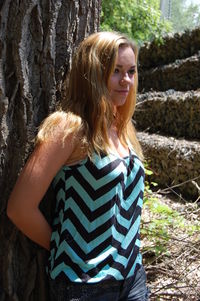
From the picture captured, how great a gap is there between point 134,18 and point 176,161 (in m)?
6.41

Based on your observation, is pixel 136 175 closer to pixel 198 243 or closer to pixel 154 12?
pixel 198 243

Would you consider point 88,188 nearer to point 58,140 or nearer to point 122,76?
point 58,140

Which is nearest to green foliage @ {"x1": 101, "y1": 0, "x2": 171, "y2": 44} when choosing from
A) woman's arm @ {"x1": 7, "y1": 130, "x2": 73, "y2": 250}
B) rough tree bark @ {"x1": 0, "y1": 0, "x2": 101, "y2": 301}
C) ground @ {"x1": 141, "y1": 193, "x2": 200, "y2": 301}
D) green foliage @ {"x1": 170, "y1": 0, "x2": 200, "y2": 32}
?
ground @ {"x1": 141, "y1": 193, "x2": 200, "y2": 301}

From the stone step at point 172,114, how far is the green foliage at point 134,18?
3.43 meters

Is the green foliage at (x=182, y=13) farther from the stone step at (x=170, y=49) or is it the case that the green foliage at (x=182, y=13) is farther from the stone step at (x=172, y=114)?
the stone step at (x=172, y=114)

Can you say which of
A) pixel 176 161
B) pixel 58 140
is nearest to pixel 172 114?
pixel 176 161

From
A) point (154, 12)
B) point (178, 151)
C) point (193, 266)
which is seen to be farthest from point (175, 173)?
point (154, 12)

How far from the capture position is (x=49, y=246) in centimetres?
186

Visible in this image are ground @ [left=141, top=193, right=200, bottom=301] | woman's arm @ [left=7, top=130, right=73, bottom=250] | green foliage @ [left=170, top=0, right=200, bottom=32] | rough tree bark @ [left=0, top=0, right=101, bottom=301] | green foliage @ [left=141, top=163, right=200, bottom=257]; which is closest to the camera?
woman's arm @ [left=7, top=130, right=73, bottom=250]

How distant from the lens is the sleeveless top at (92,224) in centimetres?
171

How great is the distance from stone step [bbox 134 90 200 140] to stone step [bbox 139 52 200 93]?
19.1 inches

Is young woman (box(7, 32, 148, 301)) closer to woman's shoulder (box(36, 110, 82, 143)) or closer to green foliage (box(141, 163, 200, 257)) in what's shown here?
woman's shoulder (box(36, 110, 82, 143))

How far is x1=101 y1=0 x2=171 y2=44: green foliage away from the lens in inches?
435

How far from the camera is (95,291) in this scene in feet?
5.55
